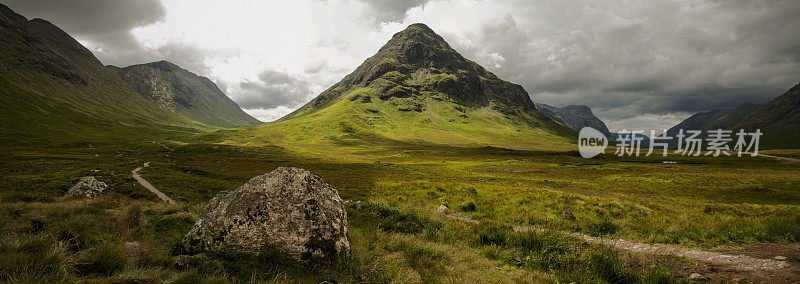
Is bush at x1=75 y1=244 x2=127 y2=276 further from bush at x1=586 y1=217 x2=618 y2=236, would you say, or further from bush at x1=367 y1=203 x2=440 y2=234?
bush at x1=586 y1=217 x2=618 y2=236

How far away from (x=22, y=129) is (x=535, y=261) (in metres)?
205

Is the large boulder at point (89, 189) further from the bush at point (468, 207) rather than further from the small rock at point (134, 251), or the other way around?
the bush at point (468, 207)

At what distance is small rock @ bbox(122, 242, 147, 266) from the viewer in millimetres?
4461

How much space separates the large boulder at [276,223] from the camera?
219 inches

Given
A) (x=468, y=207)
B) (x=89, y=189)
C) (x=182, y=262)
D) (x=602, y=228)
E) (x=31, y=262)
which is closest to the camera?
(x=31, y=262)

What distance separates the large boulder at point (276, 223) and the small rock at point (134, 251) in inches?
28.6

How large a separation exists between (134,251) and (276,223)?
2.36 meters

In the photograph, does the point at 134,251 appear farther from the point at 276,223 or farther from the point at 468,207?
the point at 468,207

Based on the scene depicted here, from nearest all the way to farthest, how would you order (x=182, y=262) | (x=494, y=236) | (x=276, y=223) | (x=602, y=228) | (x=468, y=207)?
(x=182, y=262) < (x=276, y=223) < (x=494, y=236) < (x=602, y=228) < (x=468, y=207)

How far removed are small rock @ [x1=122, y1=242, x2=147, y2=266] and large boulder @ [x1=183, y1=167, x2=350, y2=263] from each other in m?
0.73

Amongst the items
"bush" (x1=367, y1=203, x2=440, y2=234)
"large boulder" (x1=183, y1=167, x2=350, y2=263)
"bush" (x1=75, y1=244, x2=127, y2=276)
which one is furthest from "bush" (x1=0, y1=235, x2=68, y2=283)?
"bush" (x1=367, y1=203, x2=440, y2=234)

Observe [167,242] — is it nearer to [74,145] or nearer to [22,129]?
[74,145]

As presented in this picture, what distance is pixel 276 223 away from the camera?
5.90 metres

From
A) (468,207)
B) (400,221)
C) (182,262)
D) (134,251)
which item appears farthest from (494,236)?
(468,207)
